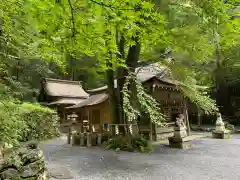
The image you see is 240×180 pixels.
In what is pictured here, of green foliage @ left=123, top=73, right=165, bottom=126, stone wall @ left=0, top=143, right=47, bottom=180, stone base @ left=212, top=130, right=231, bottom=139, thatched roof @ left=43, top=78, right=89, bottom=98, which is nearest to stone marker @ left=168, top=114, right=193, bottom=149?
green foliage @ left=123, top=73, right=165, bottom=126

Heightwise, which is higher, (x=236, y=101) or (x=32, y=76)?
(x=32, y=76)

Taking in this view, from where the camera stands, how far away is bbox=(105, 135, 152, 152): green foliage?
907 centimetres

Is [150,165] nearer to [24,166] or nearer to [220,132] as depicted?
[24,166]

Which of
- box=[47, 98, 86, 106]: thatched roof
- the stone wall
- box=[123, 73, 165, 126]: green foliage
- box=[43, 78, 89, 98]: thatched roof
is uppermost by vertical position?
box=[43, 78, 89, 98]: thatched roof

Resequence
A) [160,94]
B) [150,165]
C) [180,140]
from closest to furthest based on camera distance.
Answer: [150,165], [180,140], [160,94]

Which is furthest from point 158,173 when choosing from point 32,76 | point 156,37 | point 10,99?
point 32,76

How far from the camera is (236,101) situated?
69.7ft

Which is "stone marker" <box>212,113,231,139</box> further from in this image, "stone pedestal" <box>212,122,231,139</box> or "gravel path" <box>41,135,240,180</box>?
"gravel path" <box>41,135,240,180</box>

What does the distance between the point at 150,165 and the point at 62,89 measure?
1747cm

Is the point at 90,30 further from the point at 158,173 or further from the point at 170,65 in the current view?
the point at 170,65

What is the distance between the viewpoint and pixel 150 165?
6.64 m

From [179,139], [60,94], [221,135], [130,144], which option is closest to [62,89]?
[60,94]

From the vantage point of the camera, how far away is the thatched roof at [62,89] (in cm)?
2106

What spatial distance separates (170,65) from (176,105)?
13.6 feet
